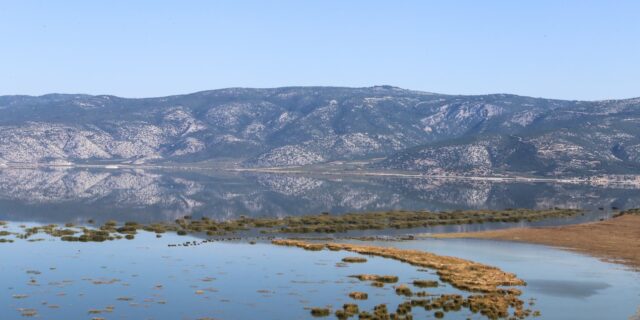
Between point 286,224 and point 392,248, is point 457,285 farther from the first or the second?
point 286,224

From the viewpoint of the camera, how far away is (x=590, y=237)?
112m

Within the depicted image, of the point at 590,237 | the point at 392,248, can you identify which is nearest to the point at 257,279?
Answer: the point at 392,248

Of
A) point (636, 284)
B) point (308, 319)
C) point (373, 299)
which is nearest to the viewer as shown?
point (308, 319)

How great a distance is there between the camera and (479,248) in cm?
9800

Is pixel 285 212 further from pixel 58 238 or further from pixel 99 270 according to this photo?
pixel 99 270

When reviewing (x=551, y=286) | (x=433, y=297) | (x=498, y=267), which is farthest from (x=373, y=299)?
(x=498, y=267)

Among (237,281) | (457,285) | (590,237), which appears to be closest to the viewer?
(457,285)

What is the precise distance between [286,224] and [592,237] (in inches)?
1792

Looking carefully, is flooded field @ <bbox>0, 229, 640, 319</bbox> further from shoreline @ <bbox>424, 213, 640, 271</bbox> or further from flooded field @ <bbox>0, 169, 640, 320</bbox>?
shoreline @ <bbox>424, 213, 640, 271</bbox>

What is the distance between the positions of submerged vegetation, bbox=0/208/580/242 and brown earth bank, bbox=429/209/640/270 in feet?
48.2

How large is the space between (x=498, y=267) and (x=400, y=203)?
106 meters

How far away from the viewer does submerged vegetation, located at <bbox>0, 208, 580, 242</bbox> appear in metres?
103

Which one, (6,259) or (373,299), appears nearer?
(373,299)

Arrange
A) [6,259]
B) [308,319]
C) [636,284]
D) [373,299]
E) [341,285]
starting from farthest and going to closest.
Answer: [6,259]
[636,284]
[341,285]
[373,299]
[308,319]
